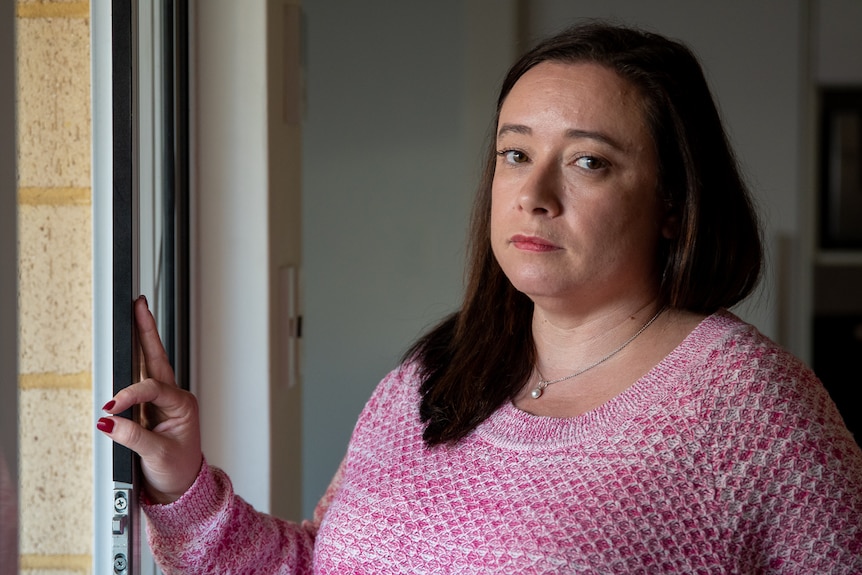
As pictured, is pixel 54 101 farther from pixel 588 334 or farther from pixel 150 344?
pixel 588 334

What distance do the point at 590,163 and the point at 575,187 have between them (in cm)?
3

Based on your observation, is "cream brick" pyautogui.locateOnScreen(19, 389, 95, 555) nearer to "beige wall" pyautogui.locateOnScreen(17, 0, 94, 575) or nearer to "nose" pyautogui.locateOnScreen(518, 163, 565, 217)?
"beige wall" pyautogui.locateOnScreen(17, 0, 94, 575)

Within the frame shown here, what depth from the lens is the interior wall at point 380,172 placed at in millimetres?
3502

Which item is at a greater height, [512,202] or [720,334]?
[512,202]

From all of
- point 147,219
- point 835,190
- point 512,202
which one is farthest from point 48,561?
point 835,190

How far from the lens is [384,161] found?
3527 mm

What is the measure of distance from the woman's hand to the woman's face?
0.43 metres

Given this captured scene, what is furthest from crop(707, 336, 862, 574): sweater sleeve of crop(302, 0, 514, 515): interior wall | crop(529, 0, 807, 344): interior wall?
crop(302, 0, 514, 515): interior wall

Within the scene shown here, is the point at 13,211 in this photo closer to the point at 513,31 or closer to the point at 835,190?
the point at 513,31

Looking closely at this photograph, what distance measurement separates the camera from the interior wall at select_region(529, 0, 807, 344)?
3.13 metres

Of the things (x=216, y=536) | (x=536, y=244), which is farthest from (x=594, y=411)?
(x=216, y=536)

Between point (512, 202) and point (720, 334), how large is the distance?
0.29 m

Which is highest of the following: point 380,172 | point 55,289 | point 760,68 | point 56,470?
point 760,68

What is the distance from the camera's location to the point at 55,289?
114 centimetres
